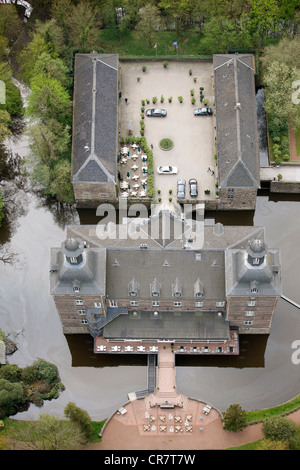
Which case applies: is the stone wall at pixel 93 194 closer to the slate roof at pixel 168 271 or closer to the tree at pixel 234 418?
the slate roof at pixel 168 271

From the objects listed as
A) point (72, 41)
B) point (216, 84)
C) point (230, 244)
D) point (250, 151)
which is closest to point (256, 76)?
point (216, 84)

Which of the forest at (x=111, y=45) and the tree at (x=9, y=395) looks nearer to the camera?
the tree at (x=9, y=395)

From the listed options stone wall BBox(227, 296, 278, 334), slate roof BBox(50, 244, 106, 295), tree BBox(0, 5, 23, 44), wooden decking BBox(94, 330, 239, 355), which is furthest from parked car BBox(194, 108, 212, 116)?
wooden decking BBox(94, 330, 239, 355)

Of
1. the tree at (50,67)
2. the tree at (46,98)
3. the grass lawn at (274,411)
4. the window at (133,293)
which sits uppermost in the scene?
the tree at (50,67)

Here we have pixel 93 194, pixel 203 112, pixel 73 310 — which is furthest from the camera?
pixel 203 112

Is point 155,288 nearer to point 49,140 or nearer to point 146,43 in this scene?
point 49,140

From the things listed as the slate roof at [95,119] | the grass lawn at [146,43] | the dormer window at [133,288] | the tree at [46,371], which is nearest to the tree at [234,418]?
the dormer window at [133,288]

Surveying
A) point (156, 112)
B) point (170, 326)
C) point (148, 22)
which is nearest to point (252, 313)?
point (170, 326)
